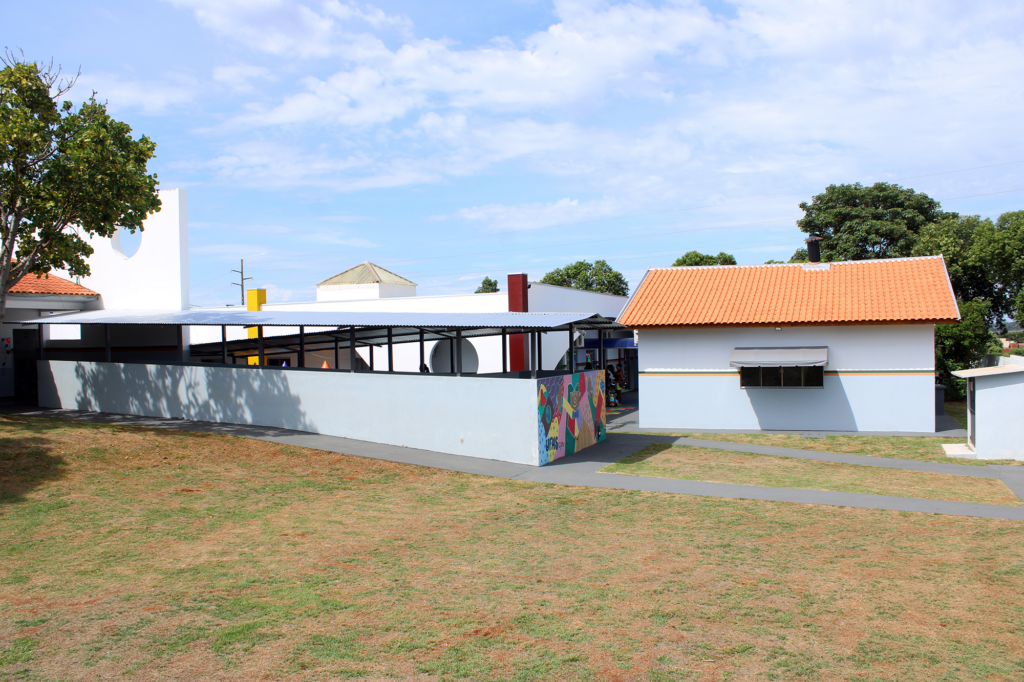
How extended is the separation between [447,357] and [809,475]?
19.2 meters

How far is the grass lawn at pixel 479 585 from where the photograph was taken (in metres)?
5.72

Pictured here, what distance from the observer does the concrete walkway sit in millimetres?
11359

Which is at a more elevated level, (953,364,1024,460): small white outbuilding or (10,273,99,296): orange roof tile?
(10,273,99,296): orange roof tile

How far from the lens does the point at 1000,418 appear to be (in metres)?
15.6

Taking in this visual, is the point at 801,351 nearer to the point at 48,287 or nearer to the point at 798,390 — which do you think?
the point at 798,390

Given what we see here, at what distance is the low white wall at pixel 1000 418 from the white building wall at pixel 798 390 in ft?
11.1

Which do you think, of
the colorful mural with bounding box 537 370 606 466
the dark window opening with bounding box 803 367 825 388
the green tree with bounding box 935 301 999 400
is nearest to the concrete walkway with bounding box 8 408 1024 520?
the colorful mural with bounding box 537 370 606 466

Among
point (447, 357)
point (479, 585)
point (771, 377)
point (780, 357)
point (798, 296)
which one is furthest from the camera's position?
point (447, 357)

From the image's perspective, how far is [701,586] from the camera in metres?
7.58

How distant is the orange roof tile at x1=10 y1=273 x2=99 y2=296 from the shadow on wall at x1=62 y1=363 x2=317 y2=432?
3.99 meters

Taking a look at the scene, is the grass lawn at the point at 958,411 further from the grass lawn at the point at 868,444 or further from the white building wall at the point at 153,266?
the white building wall at the point at 153,266

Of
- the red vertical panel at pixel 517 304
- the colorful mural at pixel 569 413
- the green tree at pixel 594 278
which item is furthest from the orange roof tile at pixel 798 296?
the green tree at pixel 594 278

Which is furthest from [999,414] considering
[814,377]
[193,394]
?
[193,394]

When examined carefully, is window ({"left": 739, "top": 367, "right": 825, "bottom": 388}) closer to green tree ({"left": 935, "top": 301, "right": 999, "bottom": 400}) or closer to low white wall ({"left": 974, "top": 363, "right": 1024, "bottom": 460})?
low white wall ({"left": 974, "top": 363, "right": 1024, "bottom": 460})
